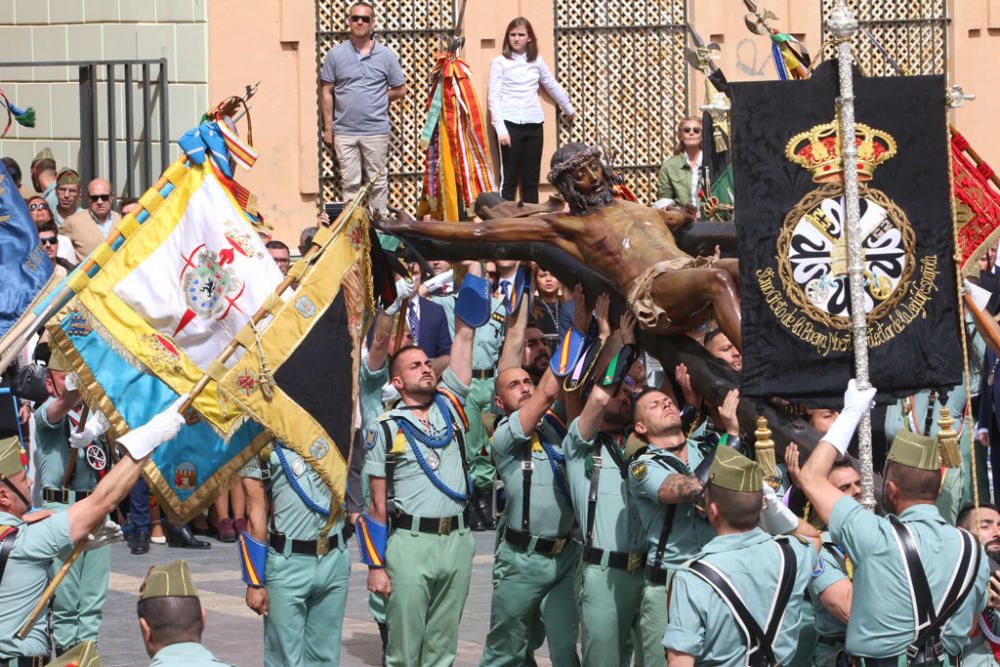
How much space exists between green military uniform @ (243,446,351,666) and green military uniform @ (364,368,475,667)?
304 millimetres

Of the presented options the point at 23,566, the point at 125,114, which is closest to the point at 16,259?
the point at 23,566

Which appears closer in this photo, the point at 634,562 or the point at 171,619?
the point at 171,619

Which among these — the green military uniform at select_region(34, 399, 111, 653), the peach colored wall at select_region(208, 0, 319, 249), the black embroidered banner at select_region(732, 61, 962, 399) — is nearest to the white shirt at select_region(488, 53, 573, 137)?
the peach colored wall at select_region(208, 0, 319, 249)

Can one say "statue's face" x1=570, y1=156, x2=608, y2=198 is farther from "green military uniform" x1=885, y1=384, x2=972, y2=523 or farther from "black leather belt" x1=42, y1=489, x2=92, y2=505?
"black leather belt" x1=42, y1=489, x2=92, y2=505

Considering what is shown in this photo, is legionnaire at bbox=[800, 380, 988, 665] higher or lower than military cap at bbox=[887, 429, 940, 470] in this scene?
lower

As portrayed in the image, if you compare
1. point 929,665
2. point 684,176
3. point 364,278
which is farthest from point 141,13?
point 929,665

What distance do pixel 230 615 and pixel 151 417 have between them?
3.30 metres

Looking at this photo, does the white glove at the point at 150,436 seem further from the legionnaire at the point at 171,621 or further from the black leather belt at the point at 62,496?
the black leather belt at the point at 62,496

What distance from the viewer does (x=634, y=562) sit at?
31.1 feet

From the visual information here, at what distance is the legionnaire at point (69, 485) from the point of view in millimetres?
10602

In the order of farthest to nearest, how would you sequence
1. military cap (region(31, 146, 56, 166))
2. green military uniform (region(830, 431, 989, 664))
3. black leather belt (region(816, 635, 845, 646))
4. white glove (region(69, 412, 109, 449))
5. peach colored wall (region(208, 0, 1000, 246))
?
peach colored wall (region(208, 0, 1000, 246)), military cap (region(31, 146, 56, 166)), white glove (region(69, 412, 109, 449)), black leather belt (region(816, 635, 845, 646)), green military uniform (region(830, 431, 989, 664))

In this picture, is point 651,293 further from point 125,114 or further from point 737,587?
point 125,114

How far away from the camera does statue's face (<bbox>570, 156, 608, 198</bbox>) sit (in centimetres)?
996

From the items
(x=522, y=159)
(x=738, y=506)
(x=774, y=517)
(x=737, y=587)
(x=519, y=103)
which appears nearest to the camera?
(x=737, y=587)
